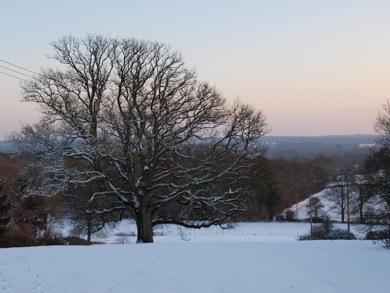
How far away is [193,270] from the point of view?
7.17 metres

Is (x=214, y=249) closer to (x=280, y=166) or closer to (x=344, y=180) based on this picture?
(x=344, y=180)

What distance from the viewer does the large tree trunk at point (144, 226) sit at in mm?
15703

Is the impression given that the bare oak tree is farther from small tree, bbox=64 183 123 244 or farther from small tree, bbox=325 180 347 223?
small tree, bbox=325 180 347 223

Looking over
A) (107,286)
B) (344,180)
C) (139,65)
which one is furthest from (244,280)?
(344,180)

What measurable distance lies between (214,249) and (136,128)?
8.00m

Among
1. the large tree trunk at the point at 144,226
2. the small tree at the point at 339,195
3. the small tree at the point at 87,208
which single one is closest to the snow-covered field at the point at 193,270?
the large tree trunk at the point at 144,226

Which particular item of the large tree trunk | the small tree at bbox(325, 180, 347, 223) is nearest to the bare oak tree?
the large tree trunk

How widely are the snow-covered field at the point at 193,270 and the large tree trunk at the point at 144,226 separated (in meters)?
5.68

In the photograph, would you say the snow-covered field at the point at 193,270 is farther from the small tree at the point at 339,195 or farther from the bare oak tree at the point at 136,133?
the small tree at the point at 339,195

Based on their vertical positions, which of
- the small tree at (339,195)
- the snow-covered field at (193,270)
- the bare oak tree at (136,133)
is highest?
the bare oak tree at (136,133)

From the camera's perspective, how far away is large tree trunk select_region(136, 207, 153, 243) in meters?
15.7

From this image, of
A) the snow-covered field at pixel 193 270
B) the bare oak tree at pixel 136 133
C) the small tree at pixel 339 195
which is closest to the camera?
the snow-covered field at pixel 193 270

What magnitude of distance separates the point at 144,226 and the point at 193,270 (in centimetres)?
912

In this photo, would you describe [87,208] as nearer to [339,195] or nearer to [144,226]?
[144,226]
